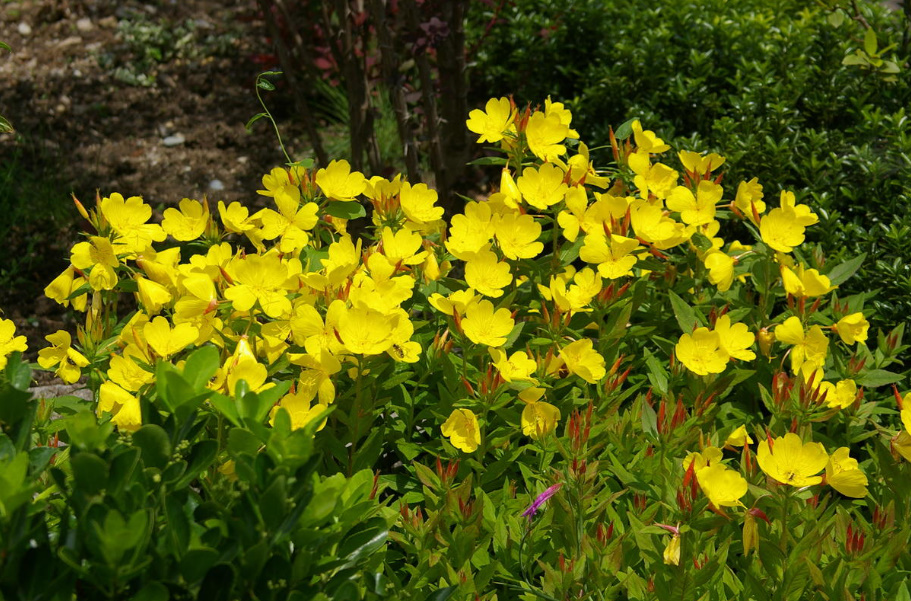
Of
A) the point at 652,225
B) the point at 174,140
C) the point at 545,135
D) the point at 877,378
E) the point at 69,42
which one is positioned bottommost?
the point at 174,140

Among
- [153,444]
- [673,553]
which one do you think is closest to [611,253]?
[673,553]

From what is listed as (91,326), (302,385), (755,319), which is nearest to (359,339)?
(302,385)

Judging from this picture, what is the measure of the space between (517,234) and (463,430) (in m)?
0.48

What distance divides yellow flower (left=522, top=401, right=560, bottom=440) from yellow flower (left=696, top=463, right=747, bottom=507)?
349mm

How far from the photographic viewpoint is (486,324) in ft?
5.99

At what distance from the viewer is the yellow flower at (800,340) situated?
198 centimetres

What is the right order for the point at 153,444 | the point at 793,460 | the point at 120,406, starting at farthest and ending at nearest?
the point at 120,406
the point at 793,460
the point at 153,444

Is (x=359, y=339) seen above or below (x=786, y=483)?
above

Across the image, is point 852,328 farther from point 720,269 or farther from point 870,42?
point 870,42

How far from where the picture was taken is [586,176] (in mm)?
2207

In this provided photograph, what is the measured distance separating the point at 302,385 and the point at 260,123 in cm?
354

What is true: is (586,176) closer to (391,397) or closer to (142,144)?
(391,397)

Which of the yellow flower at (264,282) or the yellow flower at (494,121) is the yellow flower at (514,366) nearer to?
the yellow flower at (264,282)

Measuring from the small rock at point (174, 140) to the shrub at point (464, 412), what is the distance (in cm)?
272
